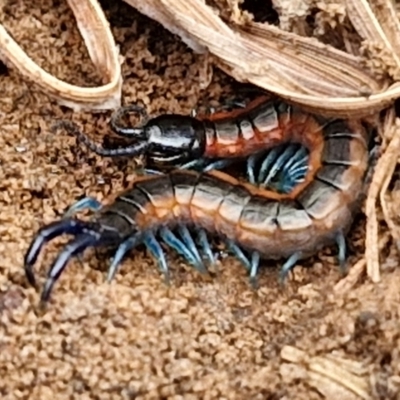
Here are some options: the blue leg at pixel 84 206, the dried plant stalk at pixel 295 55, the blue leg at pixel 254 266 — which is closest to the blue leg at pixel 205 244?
the blue leg at pixel 254 266

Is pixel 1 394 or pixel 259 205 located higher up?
pixel 259 205

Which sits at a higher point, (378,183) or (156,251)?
(378,183)

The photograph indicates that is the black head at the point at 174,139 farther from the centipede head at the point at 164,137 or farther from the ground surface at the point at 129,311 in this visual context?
the ground surface at the point at 129,311

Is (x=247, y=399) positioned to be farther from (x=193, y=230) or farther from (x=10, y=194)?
(x=10, y=194)

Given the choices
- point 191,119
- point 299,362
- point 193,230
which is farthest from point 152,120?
point 299,362

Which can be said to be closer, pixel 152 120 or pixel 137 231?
pixel 137 231

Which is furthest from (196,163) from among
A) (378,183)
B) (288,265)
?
(378,183)

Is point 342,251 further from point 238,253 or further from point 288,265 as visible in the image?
point 238,253
